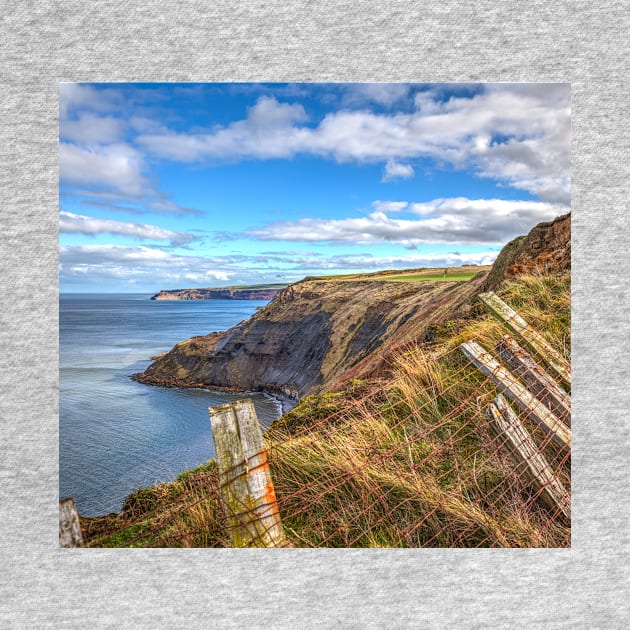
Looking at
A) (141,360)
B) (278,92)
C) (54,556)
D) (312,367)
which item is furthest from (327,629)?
(312,367)

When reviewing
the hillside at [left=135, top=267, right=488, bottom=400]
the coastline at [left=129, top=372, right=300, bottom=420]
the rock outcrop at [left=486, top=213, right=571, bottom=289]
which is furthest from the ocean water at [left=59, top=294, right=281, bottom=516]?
the rock outcrop at [left=486, top=213, right=571, bottom=289]

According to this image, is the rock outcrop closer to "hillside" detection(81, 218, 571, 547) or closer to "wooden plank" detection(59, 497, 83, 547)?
"hillside" detection(81, 218, 571, 547)

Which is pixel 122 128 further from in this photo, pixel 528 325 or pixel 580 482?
pixel 580 482

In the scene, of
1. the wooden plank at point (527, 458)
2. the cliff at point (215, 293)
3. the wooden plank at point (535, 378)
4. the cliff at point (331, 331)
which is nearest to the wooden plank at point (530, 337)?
the wooden plank at point (535, 378)

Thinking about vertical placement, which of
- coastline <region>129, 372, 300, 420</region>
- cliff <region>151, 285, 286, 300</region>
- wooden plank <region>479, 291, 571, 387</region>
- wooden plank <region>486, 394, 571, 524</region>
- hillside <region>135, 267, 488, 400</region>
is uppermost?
hillside <region>135, 267, 488, 400</region>

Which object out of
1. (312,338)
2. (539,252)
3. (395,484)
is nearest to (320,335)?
(312,338)
